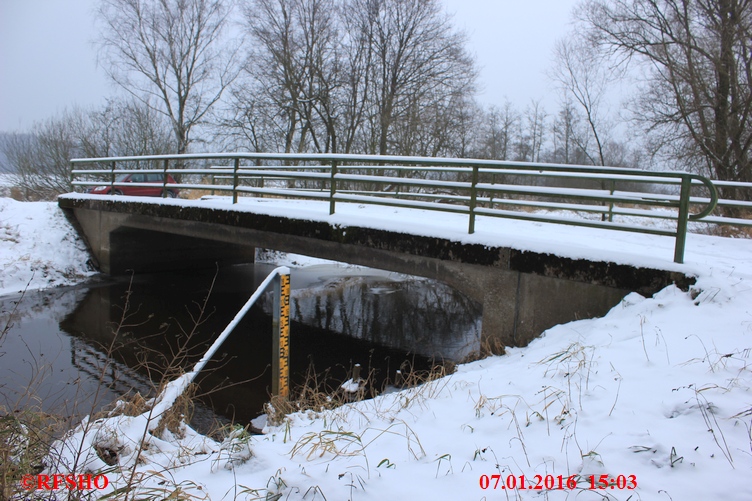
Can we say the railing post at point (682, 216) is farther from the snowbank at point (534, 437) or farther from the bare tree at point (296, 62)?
the bare tree at point (296, 62)

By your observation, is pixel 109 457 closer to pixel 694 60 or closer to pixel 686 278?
pixel 686 278

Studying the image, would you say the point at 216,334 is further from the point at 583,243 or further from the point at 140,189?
the point at 140,189

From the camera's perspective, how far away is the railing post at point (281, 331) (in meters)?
5.00

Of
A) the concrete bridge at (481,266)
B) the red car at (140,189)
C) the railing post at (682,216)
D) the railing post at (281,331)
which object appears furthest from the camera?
the red car at (140,189)

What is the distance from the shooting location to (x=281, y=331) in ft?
16.8

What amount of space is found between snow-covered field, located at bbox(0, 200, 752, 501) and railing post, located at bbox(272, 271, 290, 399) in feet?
3.41

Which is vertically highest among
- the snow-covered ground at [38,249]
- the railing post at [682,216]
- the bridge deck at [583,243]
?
the railing post at [682,216]

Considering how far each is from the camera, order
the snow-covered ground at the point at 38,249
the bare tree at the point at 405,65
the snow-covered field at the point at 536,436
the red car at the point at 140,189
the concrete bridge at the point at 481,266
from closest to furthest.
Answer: the snow-covered field at the point at 536,436 < the concrete bridge at the point at 481,266 < the snow-covered ground at the point at 38,249 < the red car at the point at 140,189 < the bare tree at the point at 405,65

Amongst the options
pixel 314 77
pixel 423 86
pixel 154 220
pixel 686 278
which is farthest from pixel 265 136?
pixel 686 278

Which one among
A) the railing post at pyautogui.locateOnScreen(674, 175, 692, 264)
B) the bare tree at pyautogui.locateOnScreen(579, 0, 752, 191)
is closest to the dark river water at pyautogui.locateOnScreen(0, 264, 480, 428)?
the railing post at pyautogui.locateOnScreen(674, 175, 692, 264)

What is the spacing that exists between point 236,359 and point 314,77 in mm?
20207

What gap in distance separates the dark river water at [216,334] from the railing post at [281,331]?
0.62 metres

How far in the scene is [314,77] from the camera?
2481 cm

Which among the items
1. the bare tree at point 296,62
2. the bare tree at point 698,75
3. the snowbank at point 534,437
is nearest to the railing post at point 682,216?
the snowbank at point 534,437
